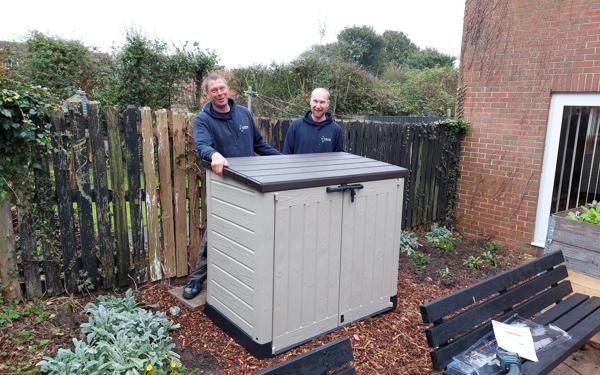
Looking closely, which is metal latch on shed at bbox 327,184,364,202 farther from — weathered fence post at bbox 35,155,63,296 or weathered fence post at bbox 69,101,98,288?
weathered fence post at bbox 35,155,63,296

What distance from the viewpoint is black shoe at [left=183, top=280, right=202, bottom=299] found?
11.8ft

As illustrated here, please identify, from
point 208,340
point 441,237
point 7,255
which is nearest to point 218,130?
point 208,340

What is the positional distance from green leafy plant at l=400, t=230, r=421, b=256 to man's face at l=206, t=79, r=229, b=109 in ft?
10.6

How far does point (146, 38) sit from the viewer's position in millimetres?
9625

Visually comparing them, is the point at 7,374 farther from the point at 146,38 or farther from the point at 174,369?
the point at 146,38

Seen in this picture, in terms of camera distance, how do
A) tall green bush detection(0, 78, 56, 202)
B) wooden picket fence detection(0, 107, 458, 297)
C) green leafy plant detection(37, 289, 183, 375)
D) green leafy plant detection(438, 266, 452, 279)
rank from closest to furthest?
1. green leafy plant detection(37, 289, 183, 375)
2. tall green bush detection(0, 78, 56, 202)
3. wooden picket fence detection(0, 107, 458, 297)
4. green leafy plant detection(438, 266, 452, 279)

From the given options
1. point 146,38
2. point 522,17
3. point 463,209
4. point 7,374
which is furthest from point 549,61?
point 146,38

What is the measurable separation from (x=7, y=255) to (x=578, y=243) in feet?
15.2

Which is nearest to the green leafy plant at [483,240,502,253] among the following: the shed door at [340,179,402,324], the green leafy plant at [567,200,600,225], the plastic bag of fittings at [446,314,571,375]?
the green leafy plant at [567,200,600,225]

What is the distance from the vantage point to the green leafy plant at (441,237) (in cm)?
573

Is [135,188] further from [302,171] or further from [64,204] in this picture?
[302,171]

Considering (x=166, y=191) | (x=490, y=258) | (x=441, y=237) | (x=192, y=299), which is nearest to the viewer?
(x=192, y=299)

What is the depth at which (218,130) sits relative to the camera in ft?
11.2

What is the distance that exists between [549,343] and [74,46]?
11.1 meters
